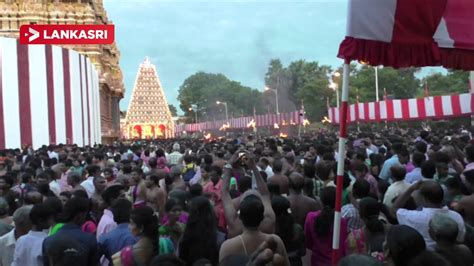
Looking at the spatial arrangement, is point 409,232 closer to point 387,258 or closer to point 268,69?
point 387,258

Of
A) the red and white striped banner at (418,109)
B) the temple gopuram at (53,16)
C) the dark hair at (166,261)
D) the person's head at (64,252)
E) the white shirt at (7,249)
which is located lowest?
the white shirt at (7,249)

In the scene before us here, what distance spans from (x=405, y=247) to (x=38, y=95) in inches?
961

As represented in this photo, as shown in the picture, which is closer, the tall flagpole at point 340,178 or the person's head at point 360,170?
the tall flagpole at point 340,178

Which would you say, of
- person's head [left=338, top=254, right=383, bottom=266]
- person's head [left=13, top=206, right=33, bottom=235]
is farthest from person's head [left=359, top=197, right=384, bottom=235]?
person's head [left=13, top=206, right=33, bottom=235]

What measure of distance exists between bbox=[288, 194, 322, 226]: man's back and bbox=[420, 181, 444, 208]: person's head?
4.57 feet

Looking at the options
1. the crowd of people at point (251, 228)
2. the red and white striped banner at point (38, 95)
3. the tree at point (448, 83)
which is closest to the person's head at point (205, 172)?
the crowd of people at point (251, 228)

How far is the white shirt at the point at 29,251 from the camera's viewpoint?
4984mm

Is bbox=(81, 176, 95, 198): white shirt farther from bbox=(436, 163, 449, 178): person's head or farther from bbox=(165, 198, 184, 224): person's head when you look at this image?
bbox=(436, 163, 449, 178): person's head

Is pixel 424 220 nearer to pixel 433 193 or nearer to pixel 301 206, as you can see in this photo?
pixel 433 193

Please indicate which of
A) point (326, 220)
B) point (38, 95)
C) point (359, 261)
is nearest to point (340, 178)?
point (326, 220)

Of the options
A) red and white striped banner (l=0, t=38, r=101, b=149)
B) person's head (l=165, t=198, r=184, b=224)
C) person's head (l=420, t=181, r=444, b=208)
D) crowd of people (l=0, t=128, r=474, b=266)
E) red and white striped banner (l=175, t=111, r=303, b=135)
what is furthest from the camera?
red and white striped banner (l=175, t=111, r=303, b=135)

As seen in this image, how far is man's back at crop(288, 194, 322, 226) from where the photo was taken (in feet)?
20.7

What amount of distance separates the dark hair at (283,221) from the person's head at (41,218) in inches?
82.2

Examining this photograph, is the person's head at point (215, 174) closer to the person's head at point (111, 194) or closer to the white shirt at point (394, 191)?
the person's head at point (111, 194)
